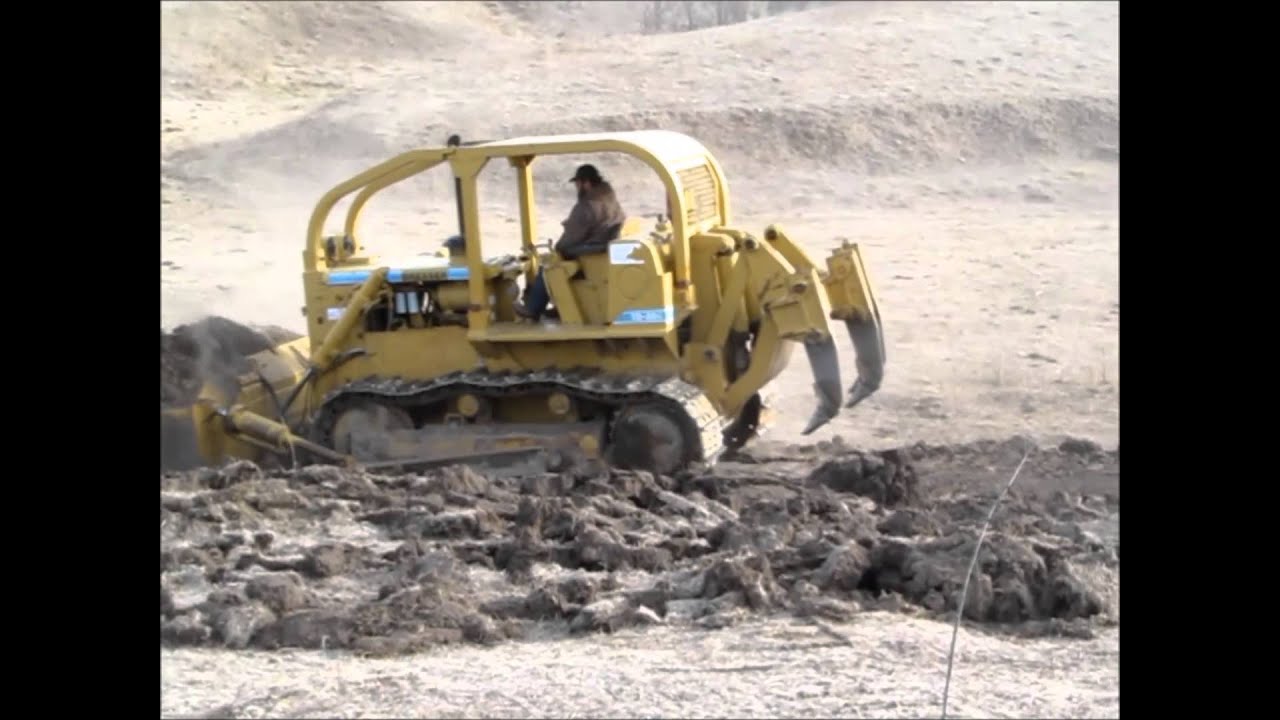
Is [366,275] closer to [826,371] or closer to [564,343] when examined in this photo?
[564,343]

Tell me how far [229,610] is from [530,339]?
3.63m

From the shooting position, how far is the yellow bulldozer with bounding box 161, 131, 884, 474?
35.4 ft

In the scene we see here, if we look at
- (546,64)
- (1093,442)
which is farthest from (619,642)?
(546,64)

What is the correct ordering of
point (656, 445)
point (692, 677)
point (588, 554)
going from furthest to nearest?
point (656, 445), point (588, 554), point (692, 677)

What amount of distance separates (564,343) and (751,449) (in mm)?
1746

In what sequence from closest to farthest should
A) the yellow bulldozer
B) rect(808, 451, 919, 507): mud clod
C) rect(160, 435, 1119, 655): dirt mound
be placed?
rect(160, 435, 1119, 655): dirt mound
rect(808, 451, 919, 507): mud clod
the yellow bulldozer

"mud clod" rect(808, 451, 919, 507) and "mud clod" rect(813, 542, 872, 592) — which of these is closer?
"mud clod" rect(813, 542, 872, 592)

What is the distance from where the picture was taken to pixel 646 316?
10.8m

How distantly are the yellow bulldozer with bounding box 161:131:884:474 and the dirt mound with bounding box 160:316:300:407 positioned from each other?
0.92 metres

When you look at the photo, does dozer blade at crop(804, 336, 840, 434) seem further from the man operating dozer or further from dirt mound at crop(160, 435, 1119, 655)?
the man operating dozer

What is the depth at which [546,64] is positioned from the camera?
29391 mm

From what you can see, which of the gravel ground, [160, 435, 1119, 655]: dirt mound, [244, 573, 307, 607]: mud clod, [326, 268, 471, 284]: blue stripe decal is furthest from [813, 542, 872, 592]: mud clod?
[326, 268, 471, 284]: blue stripe decal

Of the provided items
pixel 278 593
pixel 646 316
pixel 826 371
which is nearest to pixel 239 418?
pixel 646 316
